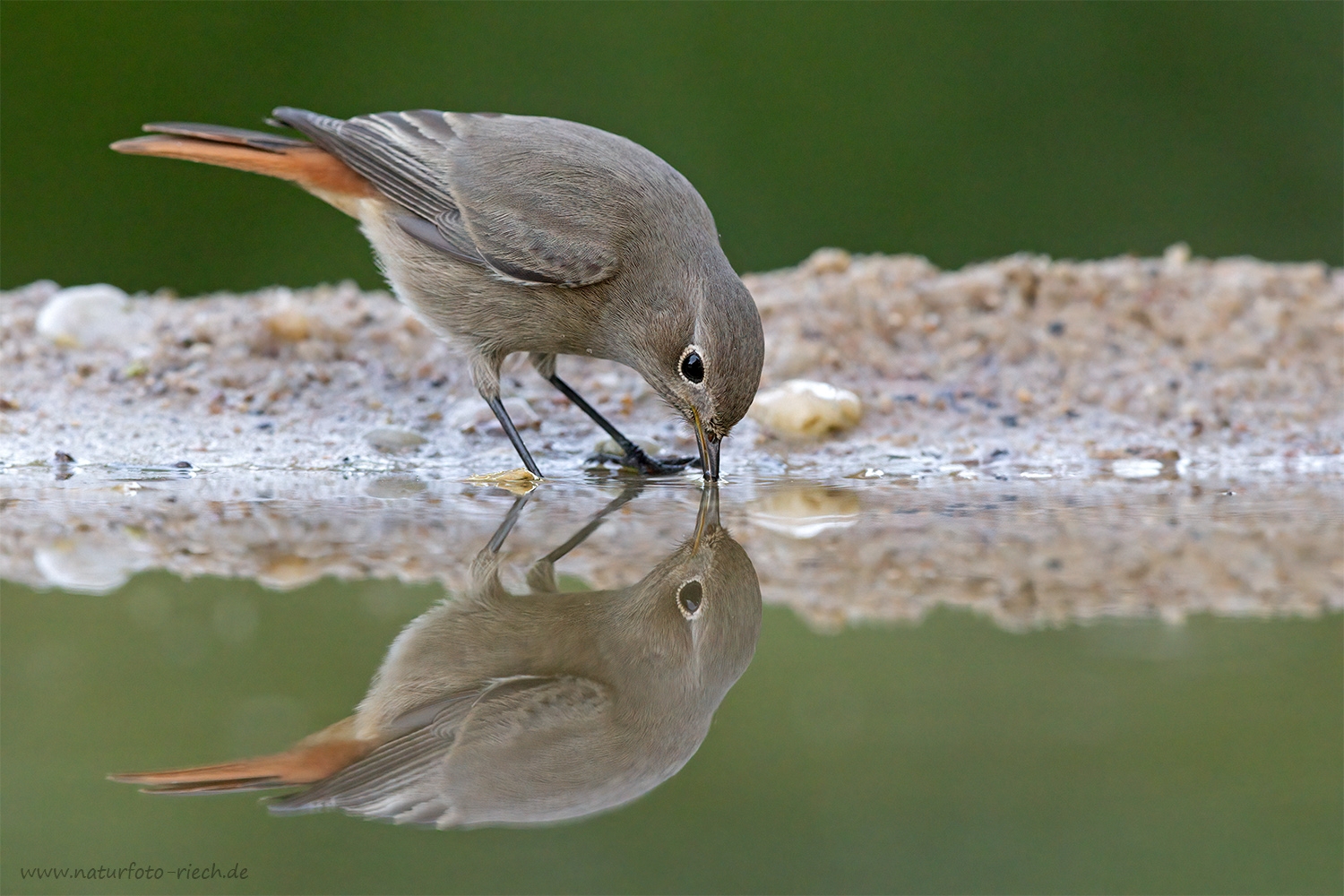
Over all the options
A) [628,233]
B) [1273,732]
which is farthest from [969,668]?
[628,233]

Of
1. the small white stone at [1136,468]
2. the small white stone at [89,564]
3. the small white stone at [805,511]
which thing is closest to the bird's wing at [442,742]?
the small white stone at [89,564]

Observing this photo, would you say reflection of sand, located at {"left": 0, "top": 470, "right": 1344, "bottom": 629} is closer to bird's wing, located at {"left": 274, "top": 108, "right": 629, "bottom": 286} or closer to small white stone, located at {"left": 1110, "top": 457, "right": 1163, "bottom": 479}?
small white stone, located at {"left": 1110, "top": 457, "right": 1163, "bottom": 479}

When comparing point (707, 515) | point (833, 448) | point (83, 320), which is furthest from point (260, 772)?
point (83, 320)

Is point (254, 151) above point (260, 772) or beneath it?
above

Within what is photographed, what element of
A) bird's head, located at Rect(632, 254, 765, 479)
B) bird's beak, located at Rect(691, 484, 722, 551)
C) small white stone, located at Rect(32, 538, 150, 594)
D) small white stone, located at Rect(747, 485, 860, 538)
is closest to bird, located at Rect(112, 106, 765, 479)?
bird's head, located at Rect(632, 254, 765, 479)

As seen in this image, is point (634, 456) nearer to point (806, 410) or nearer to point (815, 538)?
point (806, 410)
